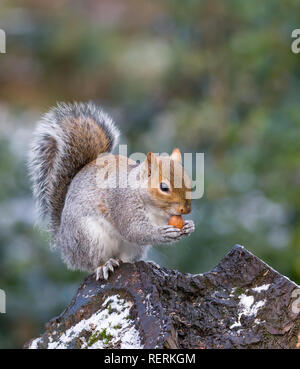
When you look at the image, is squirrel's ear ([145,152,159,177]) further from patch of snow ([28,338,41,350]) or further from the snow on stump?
patch of snow ([28,338,41,350])

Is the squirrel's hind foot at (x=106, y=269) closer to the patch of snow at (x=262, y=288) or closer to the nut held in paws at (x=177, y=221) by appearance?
the nut held in paws at (x=177, y=221)

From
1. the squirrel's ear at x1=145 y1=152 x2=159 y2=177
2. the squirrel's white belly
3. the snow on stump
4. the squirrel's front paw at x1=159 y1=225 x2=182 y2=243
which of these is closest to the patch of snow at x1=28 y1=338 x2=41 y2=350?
the snow on stump

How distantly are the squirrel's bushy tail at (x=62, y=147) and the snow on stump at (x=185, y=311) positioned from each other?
1.90 feet

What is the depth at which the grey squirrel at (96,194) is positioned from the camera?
2.21 meters

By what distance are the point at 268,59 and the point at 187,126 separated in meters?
0.70

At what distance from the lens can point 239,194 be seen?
4730mm

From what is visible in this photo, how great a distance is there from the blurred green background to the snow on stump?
3.05ft

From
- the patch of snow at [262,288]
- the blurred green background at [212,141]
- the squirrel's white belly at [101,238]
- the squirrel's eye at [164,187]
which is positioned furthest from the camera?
the blurred green background at [212,141]

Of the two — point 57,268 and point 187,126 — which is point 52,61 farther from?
point 57,268

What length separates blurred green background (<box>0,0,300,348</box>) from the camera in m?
4.18

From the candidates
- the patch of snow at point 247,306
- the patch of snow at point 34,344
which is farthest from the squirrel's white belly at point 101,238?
the patch of snow at point 247,306

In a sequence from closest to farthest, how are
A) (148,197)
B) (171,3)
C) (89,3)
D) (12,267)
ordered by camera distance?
1. (148,197)
2. (12,267)
3. (171,3)
4. (89,3)

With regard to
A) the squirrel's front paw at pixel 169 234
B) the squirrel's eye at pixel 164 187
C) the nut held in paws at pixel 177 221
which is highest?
the squirrel's eye at pixel 164 187

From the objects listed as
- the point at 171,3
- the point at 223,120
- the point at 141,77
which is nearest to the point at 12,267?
the point at 223,120
